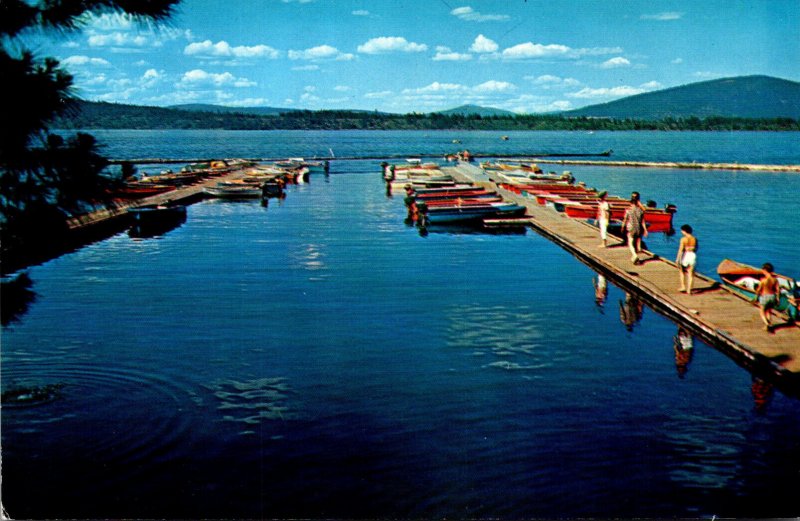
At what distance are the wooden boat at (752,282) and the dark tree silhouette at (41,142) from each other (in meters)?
17.0

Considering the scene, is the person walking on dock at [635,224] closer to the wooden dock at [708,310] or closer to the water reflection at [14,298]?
the wooden dock at [708,310]

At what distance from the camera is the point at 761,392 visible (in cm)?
1579

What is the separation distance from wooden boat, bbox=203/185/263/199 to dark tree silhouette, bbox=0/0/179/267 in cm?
5045

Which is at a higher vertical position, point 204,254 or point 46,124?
point 46,124

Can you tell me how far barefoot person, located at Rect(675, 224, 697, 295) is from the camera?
20.6m

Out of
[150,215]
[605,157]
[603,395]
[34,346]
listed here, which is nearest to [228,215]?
[150,215]

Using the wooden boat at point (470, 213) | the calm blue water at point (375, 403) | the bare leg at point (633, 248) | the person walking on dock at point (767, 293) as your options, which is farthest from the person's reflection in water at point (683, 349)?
the wooden boat at point (470, 213)

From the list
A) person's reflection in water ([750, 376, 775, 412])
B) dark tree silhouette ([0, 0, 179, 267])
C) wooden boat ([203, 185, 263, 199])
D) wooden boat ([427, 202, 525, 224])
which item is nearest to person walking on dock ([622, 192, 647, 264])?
person's reflection in water ([750, 376, 775, 412])

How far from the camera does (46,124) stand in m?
8.68

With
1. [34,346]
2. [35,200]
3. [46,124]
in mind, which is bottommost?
[34,346]

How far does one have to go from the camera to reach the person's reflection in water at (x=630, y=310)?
2206 cm

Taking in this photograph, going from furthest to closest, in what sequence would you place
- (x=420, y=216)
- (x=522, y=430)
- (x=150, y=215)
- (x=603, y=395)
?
(x=420, y=216)
(x=150, y=215)
(x=603, y=395)
(x=522, y=430)

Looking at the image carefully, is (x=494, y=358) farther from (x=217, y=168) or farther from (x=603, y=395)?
(x=217, y=168)

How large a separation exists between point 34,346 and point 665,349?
52.2ft
